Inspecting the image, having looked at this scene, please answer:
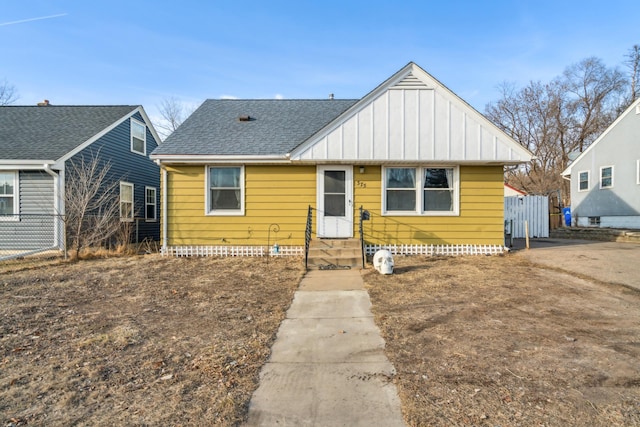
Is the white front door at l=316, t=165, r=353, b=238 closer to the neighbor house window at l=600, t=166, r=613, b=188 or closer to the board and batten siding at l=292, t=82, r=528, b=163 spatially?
the board and batten siding at l=292, t=82, r=528, b=163

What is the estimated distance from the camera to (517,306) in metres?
5.29

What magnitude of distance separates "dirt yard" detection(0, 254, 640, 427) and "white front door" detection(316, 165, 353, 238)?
299cm

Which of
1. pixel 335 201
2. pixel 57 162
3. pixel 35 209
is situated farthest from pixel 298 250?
pixel 35 209

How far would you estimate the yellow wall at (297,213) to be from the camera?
10.0 m

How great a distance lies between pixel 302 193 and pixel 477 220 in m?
4.84

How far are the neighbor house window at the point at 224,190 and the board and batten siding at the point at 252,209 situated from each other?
0.63 feet

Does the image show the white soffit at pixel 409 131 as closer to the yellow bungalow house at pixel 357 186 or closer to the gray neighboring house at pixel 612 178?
the yellow bungalow house at pixel 357 186

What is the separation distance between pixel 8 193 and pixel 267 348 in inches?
501

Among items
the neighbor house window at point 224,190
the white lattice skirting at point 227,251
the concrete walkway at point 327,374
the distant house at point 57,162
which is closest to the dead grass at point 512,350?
the concrete walkway at point 327,374

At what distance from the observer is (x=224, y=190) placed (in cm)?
1028

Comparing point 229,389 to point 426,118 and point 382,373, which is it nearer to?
point 382,373

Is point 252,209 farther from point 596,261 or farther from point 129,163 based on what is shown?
point 596,261

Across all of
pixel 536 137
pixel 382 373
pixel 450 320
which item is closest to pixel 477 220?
pixel 450 320

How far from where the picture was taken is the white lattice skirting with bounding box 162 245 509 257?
32.7 ft
